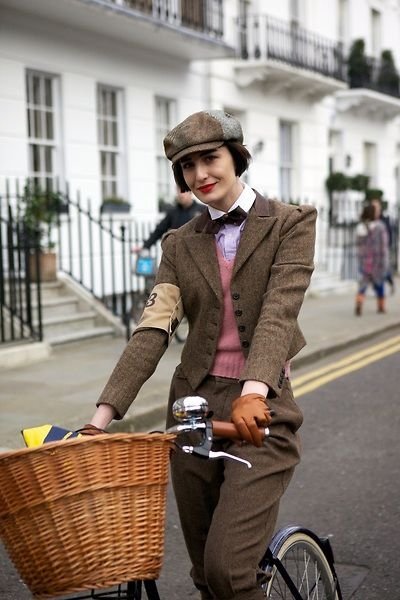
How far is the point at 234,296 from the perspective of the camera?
283 cm

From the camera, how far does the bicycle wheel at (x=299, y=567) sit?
2897 mm

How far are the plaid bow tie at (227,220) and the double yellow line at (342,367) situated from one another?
579 centimetres

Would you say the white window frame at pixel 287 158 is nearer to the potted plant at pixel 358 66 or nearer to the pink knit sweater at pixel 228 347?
the potted plant at pixel 358 66

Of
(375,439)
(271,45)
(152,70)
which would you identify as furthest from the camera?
(271,45)

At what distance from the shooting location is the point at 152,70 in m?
16.1

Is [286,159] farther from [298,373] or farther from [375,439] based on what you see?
[375,439]

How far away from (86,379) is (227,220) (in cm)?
647

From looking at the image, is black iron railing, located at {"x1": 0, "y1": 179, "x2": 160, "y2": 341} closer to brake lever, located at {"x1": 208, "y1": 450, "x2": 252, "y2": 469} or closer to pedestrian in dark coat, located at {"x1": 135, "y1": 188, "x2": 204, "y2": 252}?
pedestrian in dark coat, located at {"x1": 135, "y1": 188, "x2": 204, "y2": 252}

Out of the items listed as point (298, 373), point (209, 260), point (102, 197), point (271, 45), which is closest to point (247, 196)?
point (209, 260)

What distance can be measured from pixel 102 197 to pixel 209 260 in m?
12.4

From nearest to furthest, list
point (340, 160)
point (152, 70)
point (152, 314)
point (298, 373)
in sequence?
1. point (152, 314)
2. point (298, 373)
3. point (152, 70)
4. point (340, 160)

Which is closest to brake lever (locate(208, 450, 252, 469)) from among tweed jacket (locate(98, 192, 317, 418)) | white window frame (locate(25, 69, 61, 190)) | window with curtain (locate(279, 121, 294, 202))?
tweed jacket (locate(98, 192, 317, 418))

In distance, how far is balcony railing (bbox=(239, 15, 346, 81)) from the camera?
19.0m

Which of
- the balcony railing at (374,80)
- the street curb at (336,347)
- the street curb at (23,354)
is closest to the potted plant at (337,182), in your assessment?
the balcony railing at (374,80)
